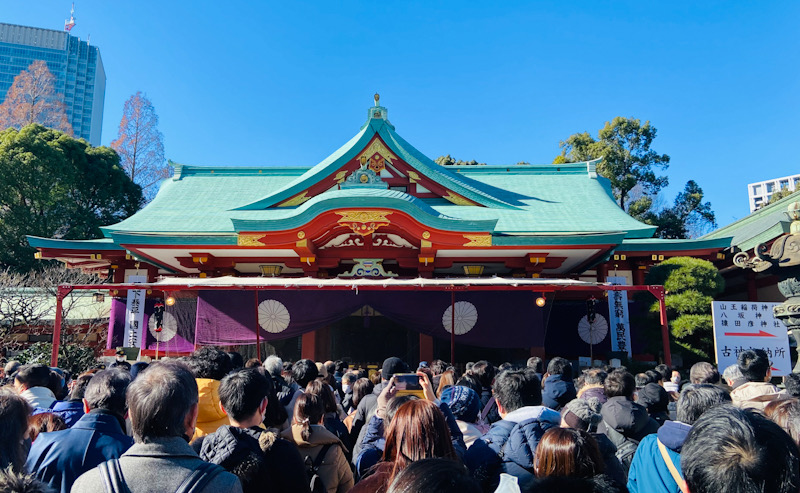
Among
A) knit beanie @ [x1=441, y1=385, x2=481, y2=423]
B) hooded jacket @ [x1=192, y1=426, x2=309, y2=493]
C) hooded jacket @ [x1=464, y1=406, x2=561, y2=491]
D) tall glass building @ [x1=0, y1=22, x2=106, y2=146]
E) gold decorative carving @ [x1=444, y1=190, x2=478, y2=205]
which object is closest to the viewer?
Result: hooded jacket @ [x1=192, y1=426, x2=309, y2=493]

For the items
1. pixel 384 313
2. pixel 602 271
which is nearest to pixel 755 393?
pixel 384 313

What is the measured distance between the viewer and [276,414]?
9.80 feet

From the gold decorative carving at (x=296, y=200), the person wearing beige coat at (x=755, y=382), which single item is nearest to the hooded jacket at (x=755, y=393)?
the person wearing beige coat at (x=755, y=382)

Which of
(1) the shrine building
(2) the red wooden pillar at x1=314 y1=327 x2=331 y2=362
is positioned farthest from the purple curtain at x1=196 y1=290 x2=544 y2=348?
(2) the red wooden pillar at x1=314 y1=327 x2=331 y2=362

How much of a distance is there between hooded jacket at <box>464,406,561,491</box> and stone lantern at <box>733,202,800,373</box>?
4234 millimetres

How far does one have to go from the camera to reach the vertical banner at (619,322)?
11.4 metres

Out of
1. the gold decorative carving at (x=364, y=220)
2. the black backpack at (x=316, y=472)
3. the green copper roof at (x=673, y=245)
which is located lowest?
the black backpack at (x=316, y=472)

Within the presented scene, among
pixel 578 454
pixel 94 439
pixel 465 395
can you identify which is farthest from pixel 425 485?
pixel 465 395

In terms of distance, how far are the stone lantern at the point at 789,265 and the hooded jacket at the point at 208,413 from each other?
5459mm

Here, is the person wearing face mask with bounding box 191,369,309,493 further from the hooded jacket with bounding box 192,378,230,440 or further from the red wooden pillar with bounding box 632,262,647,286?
the red wooden pillar with bounding box 632,262,647,286

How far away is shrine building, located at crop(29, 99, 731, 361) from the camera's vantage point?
33.8ft

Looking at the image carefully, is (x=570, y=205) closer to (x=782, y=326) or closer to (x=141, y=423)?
(x=782, y=326)

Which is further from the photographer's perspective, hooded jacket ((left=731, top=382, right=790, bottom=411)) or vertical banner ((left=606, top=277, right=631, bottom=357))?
vertical banner ((left=606, top=277, right=631, bottom=357))

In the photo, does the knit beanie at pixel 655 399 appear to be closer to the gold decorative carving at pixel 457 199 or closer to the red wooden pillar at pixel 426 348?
the red wooden pillar at pixel 426 348
